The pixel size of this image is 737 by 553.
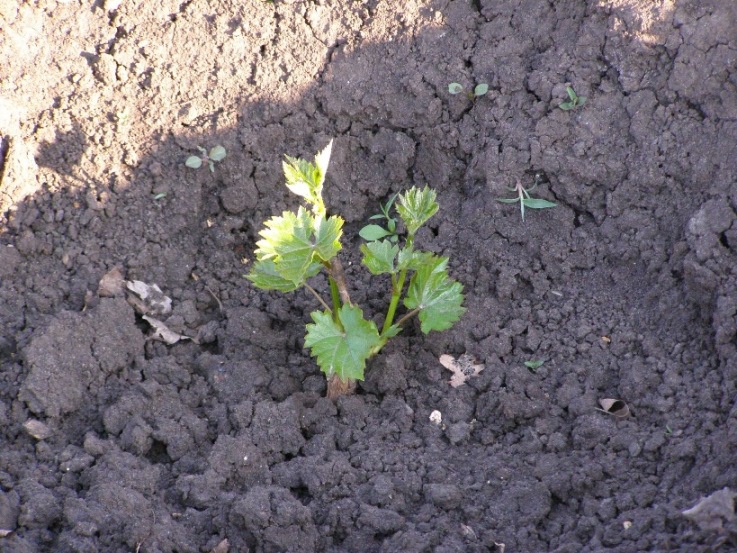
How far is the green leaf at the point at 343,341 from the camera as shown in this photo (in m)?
2.71

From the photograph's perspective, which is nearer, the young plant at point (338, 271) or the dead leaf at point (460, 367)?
the young plant at point (338, 271)

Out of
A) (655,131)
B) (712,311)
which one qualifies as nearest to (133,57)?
(655,131)

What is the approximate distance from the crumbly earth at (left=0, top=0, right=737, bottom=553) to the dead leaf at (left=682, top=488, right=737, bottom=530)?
0.02m

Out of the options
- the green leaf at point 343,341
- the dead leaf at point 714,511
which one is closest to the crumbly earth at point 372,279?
the dead leaf at point 714,511

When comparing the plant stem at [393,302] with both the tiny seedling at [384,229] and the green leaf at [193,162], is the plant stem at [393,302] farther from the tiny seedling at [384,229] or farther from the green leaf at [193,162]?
the green leaf at [193,162]

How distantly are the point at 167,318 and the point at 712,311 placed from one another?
6.60 ft

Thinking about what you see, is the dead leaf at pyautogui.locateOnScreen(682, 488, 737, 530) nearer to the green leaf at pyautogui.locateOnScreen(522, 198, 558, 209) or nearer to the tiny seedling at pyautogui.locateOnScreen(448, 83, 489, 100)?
the green leaf at pyautogui.locateOnScreen(522, 198, 558, 209)

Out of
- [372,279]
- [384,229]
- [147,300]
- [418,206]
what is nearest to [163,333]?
[147,300]

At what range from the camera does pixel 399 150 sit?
134 inches

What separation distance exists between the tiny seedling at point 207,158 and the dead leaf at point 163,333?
686 mm

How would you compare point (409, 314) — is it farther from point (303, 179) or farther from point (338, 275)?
point (303, 179)

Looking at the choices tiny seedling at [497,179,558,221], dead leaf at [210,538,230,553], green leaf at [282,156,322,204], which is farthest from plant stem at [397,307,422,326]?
dead leaf at [210,538,230,553]

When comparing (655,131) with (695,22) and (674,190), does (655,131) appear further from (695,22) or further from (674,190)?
(695,22)

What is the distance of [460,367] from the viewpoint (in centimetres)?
299
